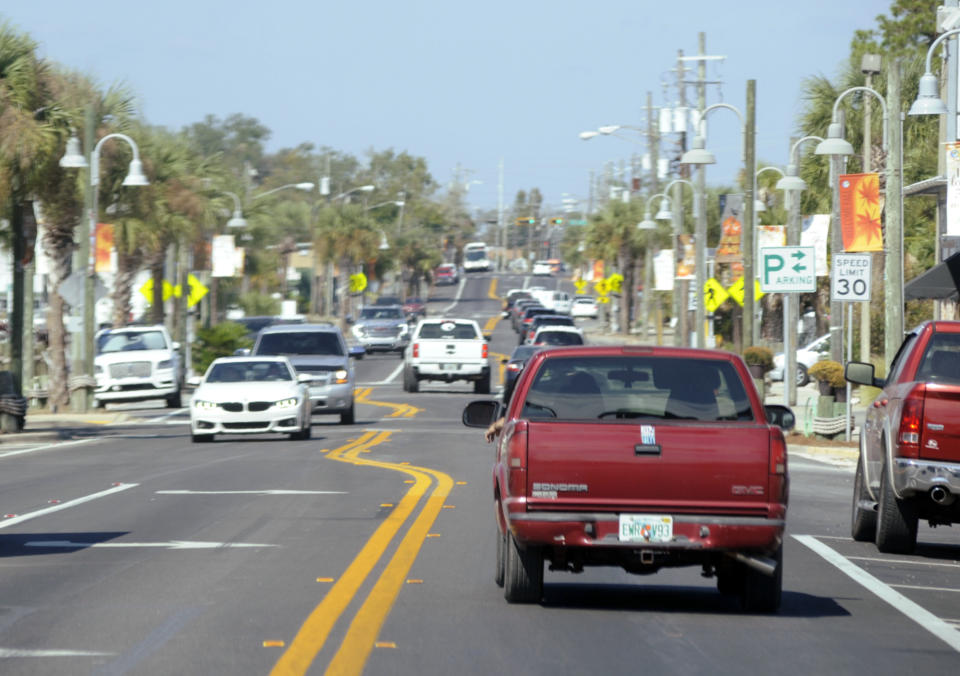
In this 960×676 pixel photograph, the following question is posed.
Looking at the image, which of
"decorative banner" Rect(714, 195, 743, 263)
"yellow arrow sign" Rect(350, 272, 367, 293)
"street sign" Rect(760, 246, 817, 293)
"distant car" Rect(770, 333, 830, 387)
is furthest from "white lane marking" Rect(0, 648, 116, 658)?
"yellow arrow sign" Rect(350, 272, 367, 293)

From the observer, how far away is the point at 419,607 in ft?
32.2

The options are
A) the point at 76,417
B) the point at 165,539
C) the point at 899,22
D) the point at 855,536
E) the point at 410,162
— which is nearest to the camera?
the point at 165,539

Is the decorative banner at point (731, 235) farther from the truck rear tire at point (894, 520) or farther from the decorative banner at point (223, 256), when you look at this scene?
the truck rear tire at point (894, 520)

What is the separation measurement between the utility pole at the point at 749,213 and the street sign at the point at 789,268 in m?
7.94

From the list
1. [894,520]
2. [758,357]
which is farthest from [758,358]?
[894,520]

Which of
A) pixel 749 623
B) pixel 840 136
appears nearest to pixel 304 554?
pixel 749 623

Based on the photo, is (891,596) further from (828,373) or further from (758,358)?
(758,358)

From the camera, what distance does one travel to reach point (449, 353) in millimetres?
42844

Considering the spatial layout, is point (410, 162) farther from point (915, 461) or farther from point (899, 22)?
point (915, 461)

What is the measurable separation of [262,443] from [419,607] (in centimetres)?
1756

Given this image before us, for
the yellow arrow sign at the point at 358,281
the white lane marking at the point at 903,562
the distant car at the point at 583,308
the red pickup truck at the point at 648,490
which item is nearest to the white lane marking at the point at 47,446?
the white lane marking at the point at 903,562

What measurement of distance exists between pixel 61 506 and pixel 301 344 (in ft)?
53.6

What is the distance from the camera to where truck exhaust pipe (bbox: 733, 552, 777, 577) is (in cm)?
932

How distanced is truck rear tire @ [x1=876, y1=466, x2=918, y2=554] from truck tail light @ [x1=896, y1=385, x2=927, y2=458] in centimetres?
52
